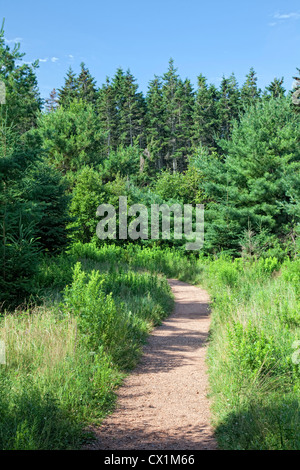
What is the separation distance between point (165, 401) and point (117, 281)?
5.56m

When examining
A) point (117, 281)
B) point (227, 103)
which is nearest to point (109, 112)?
point (227, 103)

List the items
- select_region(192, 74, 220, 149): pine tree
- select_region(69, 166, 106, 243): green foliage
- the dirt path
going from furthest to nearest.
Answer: select_region(192, 74, 220, 149): pine tree → select_region(69, 166, 106, 243): green foliage → the dirt path

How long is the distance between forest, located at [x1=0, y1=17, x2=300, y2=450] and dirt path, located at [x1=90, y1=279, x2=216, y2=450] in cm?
18

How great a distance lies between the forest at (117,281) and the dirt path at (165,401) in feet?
0.60

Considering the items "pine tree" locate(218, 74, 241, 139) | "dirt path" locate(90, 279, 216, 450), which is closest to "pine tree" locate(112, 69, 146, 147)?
"pine tree" locate(218, 74, 241, 139)

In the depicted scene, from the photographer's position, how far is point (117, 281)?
392 inches

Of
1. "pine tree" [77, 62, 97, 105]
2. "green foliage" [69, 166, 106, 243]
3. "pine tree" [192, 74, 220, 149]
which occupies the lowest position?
"green foliage" [69, 166, 106, 243]

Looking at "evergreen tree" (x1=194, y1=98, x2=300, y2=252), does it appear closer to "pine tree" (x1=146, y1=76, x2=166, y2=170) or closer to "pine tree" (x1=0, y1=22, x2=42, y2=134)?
"pine tree" (x1=0, y1=22, x2=42, y2=134)

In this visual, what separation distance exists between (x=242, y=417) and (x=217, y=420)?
46cm

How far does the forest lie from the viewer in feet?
12.2

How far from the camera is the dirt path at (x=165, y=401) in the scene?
3598 millimetres

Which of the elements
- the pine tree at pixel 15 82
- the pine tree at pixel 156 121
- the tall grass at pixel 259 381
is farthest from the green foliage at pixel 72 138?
the tall grass at pixel 259 381
